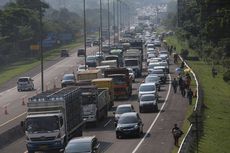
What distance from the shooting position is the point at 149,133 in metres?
45.7

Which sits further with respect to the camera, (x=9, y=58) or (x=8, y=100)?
(x=9, y=58)

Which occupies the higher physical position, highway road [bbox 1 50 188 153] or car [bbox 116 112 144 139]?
car [bbox 116 112 144 139]

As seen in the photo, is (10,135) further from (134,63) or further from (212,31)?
(212,31)

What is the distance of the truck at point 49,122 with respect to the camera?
3753 centimetres

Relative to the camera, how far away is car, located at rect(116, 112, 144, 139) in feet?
143

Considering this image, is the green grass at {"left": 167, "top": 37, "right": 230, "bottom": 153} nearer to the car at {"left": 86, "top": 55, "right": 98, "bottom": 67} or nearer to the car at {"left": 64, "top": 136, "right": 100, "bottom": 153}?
the car at {"left": 64, "top": 136, "right": 100, "bottom": 153}

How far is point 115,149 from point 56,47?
134551 mm

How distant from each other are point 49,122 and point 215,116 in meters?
25.0

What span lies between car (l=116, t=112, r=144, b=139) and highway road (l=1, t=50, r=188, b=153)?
0.38m

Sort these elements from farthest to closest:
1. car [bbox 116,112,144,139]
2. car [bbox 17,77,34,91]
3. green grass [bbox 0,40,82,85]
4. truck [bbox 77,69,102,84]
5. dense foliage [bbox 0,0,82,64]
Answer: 1. dense foliage [bbox 0,0,82,64]
2. green grass [bbox 0,40,82,85]
3. car [bbox 17,77,34,91]
4. truck [bbox 77,69,102,84]
5. car [bbox 116,112,144,139]

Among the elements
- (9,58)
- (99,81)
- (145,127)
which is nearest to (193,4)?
(9,58)

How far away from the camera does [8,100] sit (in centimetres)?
7531

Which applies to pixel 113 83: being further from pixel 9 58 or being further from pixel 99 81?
pixel 9 58

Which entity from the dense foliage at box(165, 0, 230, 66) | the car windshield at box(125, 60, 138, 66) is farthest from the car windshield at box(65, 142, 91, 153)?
the car windshield at box(125, 60, 138, 66)
